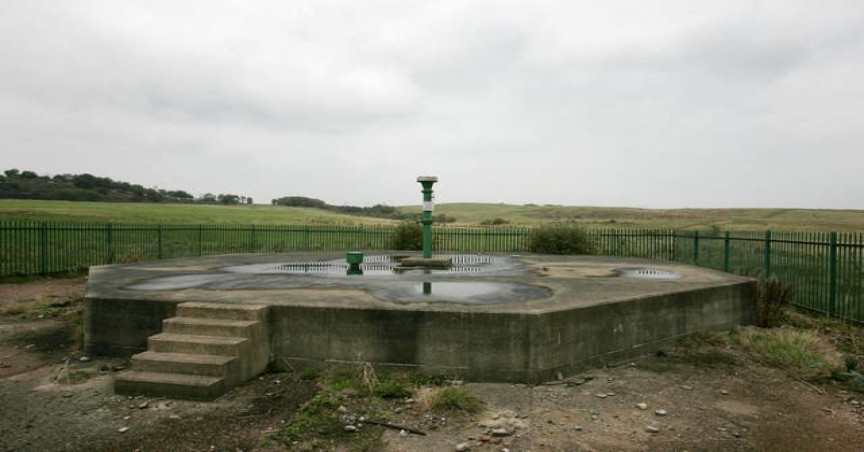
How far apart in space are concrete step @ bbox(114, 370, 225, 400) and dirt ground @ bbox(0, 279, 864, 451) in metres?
0.09

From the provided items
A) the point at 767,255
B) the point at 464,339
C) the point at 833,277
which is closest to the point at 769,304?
the point at 833,277

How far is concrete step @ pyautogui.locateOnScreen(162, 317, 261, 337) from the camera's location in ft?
19.1

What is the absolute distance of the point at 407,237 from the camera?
756 inches

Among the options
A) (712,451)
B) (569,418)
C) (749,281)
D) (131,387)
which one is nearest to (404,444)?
(569,418)

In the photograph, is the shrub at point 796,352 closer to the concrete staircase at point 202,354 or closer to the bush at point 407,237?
the concrete staircase at point 202,354

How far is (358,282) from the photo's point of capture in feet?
28.5

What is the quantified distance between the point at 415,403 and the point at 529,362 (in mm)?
1399

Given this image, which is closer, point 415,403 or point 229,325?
point 415,403

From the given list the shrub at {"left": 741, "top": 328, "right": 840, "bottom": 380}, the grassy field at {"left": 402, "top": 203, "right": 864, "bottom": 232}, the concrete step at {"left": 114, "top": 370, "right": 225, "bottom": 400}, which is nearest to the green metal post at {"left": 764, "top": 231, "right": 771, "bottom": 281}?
the shrub at {"left": 741, "top": 328, "right": 840, "bottom": 380}

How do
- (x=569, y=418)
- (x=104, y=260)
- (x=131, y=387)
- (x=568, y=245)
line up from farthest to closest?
1. (x=568, y=245)
2. (x=104, y=260)
3. (x=131, y=387)
4. (x=569, y=418)

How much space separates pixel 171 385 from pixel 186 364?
0.92 feet

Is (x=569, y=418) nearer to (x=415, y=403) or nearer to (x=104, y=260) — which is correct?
(x=415, y=403)

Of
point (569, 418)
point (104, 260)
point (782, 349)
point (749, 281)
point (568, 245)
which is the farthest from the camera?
point (568, 245)

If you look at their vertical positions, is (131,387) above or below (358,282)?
below
